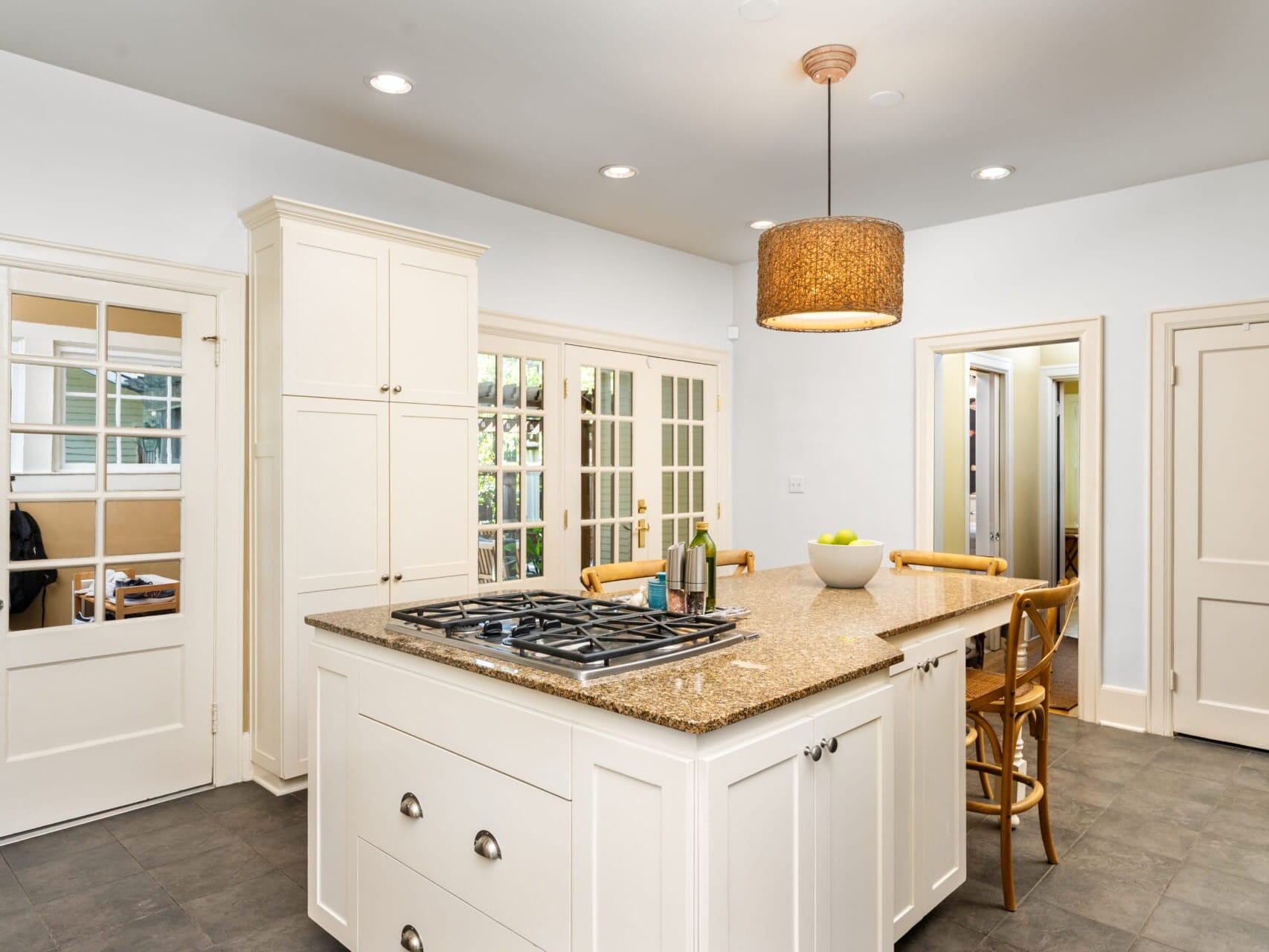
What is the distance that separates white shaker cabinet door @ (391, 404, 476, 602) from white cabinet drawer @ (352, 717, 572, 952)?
1537mm

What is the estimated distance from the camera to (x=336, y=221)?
3.18m

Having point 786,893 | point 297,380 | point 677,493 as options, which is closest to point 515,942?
point 786,893

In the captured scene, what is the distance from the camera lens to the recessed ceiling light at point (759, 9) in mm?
2402

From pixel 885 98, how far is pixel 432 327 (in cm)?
203

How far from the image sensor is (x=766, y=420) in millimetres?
5551

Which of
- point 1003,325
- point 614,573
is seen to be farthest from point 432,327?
point 1003,325

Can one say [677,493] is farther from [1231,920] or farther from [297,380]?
[1231,920]

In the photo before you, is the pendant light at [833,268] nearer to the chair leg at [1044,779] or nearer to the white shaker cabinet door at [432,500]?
the chair leg at [1044,779]

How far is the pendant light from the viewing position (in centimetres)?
235

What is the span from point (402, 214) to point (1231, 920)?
4.04 meters

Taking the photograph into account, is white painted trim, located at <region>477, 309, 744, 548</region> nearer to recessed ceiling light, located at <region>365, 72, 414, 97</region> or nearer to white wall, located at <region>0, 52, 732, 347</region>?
white wall, located at <region>0, 52, 732, 347</region>

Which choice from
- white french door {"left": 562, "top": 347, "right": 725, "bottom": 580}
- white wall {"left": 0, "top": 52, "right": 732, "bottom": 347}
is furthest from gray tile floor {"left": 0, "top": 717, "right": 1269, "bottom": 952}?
white french door {"left": 562, "top": 347, "right": 725, "bottom": 580}

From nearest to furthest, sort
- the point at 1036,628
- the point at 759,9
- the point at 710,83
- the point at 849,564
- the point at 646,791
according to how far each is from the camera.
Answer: the point at 646,791 < the point at 1036,628 < the point at 759,9 < the point at 849,564 < the point at 710,83

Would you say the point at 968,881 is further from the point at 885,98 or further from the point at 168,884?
the point at 885,98
